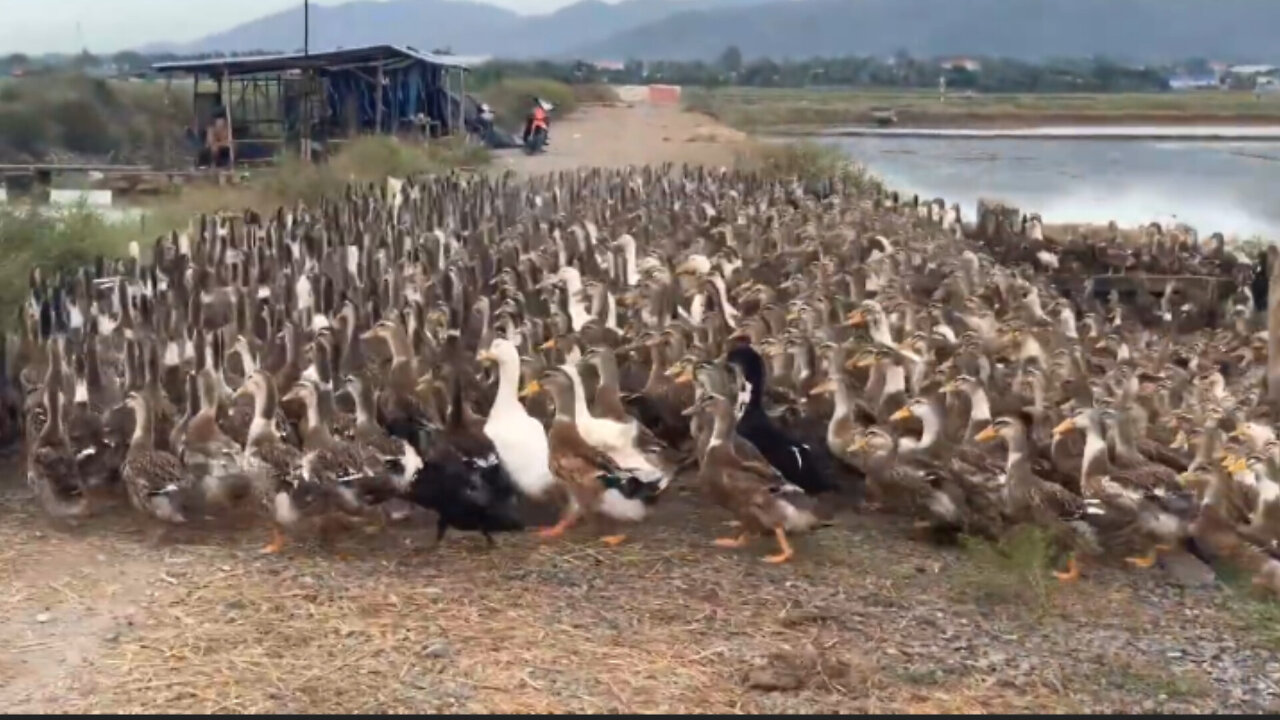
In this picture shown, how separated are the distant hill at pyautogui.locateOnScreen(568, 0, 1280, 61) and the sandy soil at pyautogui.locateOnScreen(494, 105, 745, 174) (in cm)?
6983

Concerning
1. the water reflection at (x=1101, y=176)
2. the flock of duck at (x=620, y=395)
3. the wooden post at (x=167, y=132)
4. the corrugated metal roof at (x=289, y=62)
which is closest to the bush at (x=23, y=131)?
the wooden post at (x=167, y=132)

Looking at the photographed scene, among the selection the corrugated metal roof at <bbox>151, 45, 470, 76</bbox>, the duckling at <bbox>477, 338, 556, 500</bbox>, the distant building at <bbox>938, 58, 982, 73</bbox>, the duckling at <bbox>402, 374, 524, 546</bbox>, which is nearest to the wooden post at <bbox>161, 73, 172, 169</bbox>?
the corrugated metal roof at <bbox>151, 45, 470, 76</bbox>

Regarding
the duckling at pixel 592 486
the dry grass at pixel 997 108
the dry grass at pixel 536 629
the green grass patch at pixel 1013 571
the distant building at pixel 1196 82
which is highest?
the distant building at pixel 1196 82

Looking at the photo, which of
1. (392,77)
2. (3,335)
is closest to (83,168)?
(392,77)

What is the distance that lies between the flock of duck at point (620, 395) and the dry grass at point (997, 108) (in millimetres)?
44526

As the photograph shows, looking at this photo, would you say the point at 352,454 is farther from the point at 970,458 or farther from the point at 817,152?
the point at 817,152

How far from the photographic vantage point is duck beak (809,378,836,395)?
9828 millimetres

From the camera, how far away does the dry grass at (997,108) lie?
222ft

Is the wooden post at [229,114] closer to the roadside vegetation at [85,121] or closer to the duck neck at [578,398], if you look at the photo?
the roadside vegetation at [85,121]

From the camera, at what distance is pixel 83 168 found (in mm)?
30750

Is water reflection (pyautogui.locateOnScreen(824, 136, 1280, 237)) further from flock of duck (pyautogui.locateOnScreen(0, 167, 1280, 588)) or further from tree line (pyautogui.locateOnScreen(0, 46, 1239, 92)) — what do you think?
tree line (pyautogui.locateOnScreen(0, 46, 1239, 92))

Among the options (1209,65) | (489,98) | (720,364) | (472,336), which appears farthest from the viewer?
(1209,65)

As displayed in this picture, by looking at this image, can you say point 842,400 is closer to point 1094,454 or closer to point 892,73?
point 1094,454

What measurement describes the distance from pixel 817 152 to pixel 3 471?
839 inches
